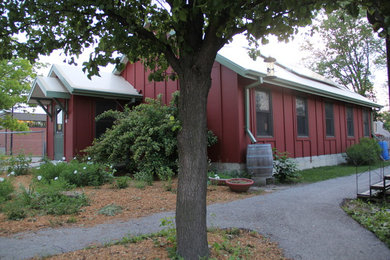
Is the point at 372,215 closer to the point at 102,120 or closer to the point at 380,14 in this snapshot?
the point at 380,14

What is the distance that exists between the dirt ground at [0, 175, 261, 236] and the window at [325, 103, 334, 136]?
816 cm

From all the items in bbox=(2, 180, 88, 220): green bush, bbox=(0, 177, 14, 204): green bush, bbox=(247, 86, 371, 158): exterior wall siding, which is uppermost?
bbox=(247, 86, 371, 158): exterior wall siding

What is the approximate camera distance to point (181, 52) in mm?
3180

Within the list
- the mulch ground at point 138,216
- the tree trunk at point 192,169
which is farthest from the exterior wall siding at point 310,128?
the tree trunk at point 192,169

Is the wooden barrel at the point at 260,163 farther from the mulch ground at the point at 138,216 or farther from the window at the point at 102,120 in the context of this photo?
the window at the point at 102,120

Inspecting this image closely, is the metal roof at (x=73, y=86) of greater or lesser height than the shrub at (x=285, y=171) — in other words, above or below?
above

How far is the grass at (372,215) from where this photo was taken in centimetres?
399

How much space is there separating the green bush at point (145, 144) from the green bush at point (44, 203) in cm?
270

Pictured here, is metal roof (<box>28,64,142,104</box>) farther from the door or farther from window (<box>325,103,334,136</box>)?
window (<box>325,103,334,136</box>)

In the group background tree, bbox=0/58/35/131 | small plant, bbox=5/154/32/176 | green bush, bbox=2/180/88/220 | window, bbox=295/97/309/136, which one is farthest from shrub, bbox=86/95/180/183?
background tree, bbox=0/58/35/131

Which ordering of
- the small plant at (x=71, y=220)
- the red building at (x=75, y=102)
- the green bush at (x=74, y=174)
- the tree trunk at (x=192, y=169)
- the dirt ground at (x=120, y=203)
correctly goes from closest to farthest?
the tree trunk at (x=192, y=169) → the dirt ground at (x=120, y=203) → the small plant at (x=71, y=220) → the green bush at (x=74, y=174) → the red building at (x=75, y=102)

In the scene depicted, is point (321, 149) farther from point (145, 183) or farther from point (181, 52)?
point (181, 52)

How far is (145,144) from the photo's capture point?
28.2 ft

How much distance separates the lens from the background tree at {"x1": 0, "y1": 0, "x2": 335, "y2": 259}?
2910mm
